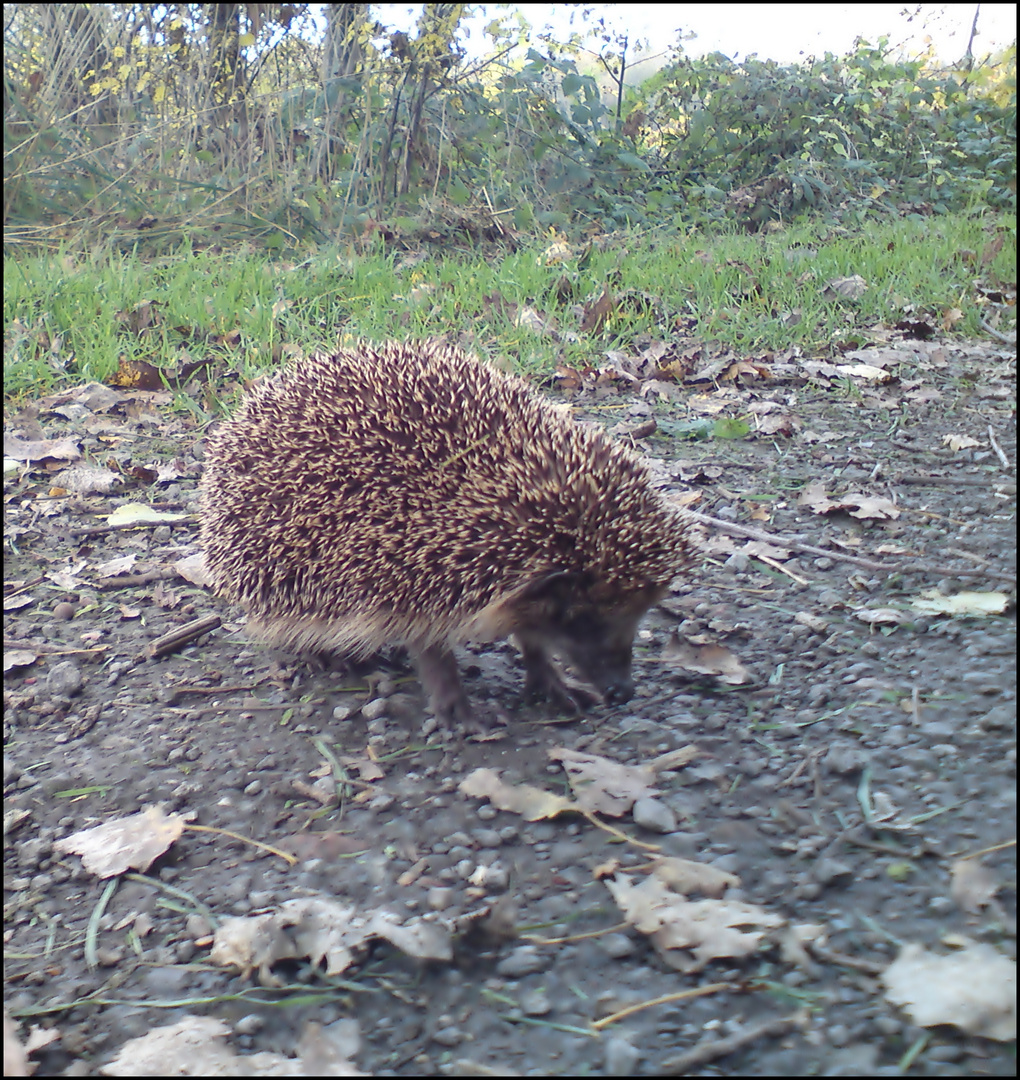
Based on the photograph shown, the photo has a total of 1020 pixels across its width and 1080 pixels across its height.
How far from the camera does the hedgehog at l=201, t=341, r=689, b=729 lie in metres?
2.81

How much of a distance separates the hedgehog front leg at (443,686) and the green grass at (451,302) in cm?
303

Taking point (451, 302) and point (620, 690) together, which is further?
point (451, 302)

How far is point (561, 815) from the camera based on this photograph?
2.31m

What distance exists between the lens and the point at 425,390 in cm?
314

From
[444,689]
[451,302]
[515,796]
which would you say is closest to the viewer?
[515,796]

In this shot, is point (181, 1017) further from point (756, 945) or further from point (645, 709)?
point (645, 709)

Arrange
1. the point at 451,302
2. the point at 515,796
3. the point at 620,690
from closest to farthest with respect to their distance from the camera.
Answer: the point at 515,796
the point at 620,690
the point at 451,302

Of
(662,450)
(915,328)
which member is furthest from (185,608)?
(915,328)

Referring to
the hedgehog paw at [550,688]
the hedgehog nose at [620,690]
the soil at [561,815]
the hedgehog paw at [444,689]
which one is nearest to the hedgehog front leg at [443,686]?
the hedgehog paw at [444,689]

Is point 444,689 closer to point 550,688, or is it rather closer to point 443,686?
point 443,686

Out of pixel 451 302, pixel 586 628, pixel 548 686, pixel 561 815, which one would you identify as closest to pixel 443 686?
pixel 548 686

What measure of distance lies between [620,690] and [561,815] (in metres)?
0.59

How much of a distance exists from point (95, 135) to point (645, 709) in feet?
25.6

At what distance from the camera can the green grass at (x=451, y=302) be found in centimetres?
578
